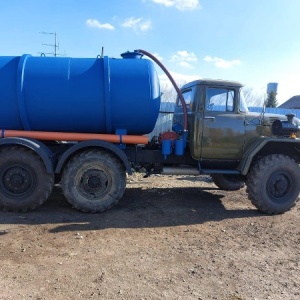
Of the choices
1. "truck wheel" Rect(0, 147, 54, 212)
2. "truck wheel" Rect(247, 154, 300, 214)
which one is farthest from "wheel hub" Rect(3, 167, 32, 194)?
"truck wheel" Rect(247, 154, 300, 214)

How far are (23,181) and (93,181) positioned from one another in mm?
1222

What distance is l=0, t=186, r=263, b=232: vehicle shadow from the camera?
5.73 metres

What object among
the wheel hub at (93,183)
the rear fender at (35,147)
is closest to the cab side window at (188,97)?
the wheel hub at (93,183)

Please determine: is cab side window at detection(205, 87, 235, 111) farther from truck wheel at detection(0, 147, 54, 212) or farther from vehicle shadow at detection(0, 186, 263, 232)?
truck wheel at detection(0, 147, 54, 212)

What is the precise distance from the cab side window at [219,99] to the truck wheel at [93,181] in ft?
6.95

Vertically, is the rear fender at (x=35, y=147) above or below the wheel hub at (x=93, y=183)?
above

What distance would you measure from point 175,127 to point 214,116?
37.2 inches

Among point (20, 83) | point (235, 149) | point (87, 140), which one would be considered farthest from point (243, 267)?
point (20, 83)

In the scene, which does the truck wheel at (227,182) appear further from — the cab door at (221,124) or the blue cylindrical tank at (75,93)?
the blue cylindrical tank at (75,93)

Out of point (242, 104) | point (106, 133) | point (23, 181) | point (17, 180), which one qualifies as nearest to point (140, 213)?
point (106, 133)

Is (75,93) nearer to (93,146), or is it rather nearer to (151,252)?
(93,146)

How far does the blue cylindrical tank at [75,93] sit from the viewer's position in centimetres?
608

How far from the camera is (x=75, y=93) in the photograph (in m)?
6.12

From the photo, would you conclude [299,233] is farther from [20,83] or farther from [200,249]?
[20,83]
